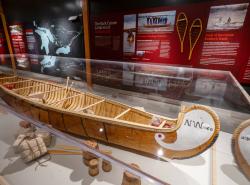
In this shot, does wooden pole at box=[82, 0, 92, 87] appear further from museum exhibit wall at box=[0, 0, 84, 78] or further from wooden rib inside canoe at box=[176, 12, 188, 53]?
wooden rib inside canoe at box=[176, 12, 188, 53]

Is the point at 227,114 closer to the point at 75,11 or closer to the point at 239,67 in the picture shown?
the point at 239,67

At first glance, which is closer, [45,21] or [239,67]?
[239,67]

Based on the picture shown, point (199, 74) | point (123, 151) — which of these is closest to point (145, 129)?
point (123, 151)

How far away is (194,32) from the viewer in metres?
2.73

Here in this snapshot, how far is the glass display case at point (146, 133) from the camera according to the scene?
1509mm

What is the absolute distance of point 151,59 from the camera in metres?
3.28

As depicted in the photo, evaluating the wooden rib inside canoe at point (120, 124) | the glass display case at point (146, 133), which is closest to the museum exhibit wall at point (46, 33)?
the glass display case at point (146, 133)

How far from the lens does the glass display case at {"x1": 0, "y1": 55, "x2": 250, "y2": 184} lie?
151cm

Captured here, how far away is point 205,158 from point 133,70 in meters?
2.30

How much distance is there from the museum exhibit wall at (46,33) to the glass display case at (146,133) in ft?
4.89

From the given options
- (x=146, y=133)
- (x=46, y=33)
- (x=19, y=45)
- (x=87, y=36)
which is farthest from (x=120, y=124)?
(x=19, y=45)

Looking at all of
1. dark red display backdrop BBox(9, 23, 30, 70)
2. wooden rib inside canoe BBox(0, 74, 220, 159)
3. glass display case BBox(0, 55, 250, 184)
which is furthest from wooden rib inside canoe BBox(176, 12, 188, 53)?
dark red display backdrop BBox(9, 23, 30, 70)

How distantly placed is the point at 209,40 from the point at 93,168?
2.61m

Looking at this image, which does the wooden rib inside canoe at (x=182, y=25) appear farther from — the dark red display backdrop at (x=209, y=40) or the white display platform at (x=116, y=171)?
the white display platform at (x=116, y=171)
